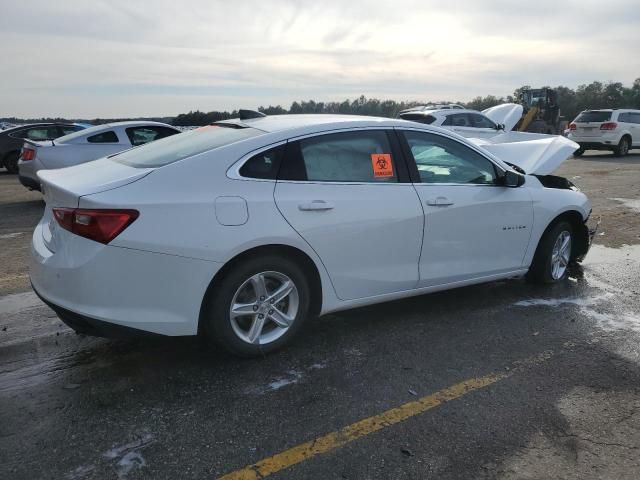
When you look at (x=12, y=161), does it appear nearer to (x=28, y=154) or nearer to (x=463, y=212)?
(x=28, y=154)

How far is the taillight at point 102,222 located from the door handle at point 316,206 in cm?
104

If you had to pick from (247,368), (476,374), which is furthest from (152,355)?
(476,374)

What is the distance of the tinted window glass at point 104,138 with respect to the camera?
410 inches

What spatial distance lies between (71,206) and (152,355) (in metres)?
1.17

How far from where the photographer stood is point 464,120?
1581 cm

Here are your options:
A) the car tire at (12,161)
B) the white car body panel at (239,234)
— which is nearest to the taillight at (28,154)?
the white car body panel at (239,234)

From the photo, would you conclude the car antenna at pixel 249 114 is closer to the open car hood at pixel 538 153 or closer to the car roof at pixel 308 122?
the car roof at pixel 308 122

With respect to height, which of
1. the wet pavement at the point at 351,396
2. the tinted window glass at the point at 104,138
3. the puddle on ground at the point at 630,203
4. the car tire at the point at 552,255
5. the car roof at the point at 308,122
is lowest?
the puddle on ground at the point at 630,203

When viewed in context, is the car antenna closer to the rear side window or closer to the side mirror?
the side mirror

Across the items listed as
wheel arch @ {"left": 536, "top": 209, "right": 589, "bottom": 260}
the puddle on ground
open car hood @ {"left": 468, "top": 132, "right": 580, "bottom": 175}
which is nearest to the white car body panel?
wheel arch @ {"left": 536, "top": 209, "right": 589, "bottom": 260}

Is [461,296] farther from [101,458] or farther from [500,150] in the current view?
[101,458]

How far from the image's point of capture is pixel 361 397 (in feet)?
10.8

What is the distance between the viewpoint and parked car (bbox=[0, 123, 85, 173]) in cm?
1585

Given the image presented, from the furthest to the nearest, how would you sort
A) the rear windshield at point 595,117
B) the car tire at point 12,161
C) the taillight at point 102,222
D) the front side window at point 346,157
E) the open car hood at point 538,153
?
the rear windshield at point 595,117
the car tire at point 12,161
the open car hood at point 538,153
the front side window at point 346,157
the taillight at point 102,222
